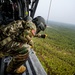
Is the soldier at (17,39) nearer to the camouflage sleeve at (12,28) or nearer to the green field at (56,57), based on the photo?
the camouflage sleeve at (12,28)

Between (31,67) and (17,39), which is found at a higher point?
(17,39)

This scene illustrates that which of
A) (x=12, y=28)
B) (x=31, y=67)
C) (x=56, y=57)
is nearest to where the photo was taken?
(x=12, y=28)

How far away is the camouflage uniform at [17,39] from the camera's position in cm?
288

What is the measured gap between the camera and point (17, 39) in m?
2.92

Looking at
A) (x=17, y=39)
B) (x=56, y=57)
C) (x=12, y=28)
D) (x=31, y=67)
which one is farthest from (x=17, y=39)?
(x=56, y=57)

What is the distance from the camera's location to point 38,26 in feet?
10.7

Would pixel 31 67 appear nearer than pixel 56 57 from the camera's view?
Yes

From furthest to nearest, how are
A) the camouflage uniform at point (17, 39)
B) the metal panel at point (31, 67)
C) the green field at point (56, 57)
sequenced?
the green field at point (56, 57) → the metal panel at point (31, 67) → the camouflage uniform at point (17, 39)

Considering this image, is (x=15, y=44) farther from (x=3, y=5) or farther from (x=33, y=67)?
(x=3, y=5)

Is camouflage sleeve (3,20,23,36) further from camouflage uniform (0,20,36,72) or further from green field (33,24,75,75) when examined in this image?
green field (33,24,75,75)

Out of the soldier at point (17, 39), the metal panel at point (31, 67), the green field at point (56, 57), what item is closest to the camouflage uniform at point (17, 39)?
the soldier at point (17, 39)

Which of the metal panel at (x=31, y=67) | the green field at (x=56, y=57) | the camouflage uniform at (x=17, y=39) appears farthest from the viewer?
the green field at (x=56, y=57)

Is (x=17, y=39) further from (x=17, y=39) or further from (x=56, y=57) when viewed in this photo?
(x=56, y=57)

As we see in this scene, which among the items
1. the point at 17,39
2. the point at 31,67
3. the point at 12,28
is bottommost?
the point at 31,67
